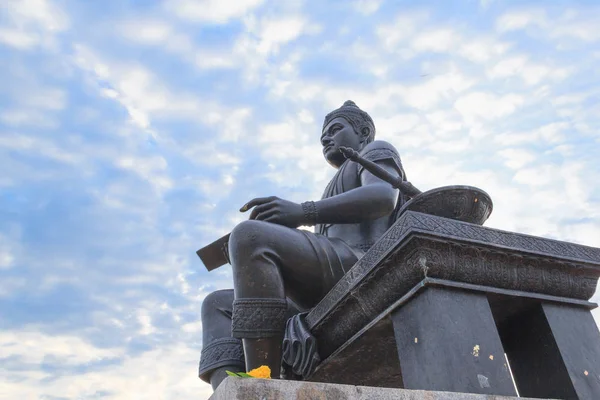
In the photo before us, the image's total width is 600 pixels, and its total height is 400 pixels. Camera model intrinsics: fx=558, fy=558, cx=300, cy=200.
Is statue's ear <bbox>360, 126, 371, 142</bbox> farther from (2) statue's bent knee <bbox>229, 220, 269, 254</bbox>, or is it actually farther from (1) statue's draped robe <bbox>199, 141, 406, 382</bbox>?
(2) statue's bent knee <bbox>229, 220, 269, 254</bbox>

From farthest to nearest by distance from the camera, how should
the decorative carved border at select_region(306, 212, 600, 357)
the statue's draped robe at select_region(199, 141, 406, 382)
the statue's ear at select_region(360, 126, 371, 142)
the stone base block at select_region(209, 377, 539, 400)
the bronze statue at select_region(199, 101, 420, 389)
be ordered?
the statue's ear at select_region(360, 126, 371, 142) < the statue's draped robe at select_region(199, 141, 406, 382) < the bronze statue at select_region(199, 101, 420, 389) < the decorative carved border at select_region(306, 212, 600, 357) < the stone base block at select_region(209, 377, 539, 400)

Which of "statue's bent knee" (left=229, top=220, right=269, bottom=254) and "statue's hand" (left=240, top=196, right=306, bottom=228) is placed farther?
"statue's hand" (left=240, top=196, right=306, bottom=228)

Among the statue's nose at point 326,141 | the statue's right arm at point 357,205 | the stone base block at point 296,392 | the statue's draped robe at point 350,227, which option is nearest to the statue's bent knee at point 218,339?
the statue's draped robe at point 350,227

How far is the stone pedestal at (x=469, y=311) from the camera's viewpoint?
8.91ft

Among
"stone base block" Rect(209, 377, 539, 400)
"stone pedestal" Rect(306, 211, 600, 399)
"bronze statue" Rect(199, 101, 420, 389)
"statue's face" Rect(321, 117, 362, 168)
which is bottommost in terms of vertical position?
"stone base block" Rect(209, 377, 539, 400)

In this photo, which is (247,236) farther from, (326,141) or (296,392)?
(326,141)

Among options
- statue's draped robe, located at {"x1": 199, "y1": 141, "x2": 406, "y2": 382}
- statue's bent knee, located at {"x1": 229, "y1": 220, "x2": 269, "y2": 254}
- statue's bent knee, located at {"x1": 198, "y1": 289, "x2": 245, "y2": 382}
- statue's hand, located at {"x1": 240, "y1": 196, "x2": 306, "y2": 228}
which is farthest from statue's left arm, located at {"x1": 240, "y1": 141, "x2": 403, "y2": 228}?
statue's bent knee, located at {"x1": 198, "y1": 289, "x2": 245, "y2": 382}

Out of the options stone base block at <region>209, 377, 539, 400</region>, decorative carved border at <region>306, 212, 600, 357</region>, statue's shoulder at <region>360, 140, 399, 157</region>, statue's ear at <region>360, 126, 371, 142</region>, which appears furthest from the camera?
statue's ear at <region>360, 126, 371, 142</region>

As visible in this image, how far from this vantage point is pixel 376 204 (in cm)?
391

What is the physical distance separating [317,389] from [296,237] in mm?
1761

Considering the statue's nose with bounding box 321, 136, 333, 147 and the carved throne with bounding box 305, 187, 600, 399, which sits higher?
the statue's nose with bounding box 321, 136, 333, 147

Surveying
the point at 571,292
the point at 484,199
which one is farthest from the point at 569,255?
the point at 484,199

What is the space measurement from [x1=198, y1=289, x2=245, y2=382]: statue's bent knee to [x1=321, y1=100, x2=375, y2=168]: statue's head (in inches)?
64.7

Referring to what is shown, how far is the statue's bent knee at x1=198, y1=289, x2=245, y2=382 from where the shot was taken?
3.78 metres
